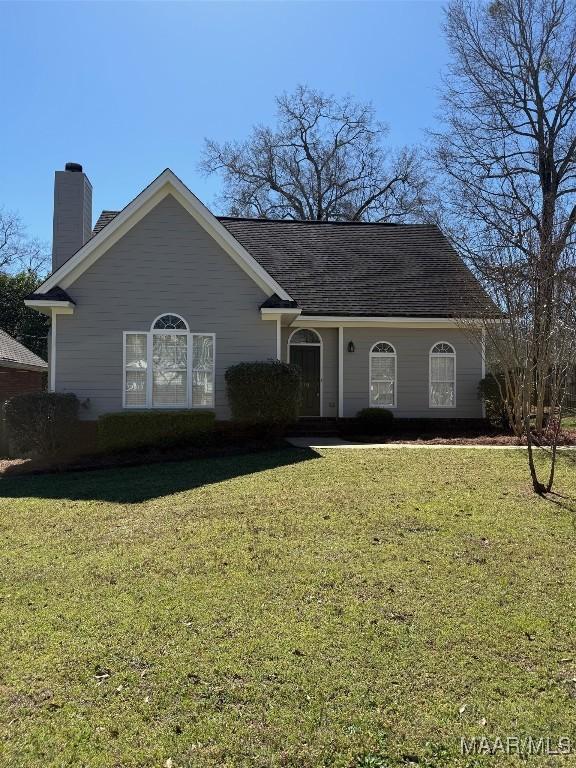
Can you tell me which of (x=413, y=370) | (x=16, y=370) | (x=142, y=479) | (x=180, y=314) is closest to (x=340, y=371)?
(x=413, y=370)

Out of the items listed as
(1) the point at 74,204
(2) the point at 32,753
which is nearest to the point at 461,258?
(1) the point at 74,204

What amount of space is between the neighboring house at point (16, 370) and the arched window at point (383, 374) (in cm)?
1097

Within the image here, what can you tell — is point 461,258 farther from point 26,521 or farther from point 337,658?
point 337,658

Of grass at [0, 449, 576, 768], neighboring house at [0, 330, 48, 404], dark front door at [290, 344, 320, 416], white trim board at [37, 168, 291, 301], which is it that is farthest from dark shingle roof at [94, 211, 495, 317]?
grass at [0, 449, 576, 768]

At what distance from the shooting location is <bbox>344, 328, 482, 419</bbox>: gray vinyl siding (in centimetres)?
1633

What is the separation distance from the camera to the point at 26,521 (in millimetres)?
7387

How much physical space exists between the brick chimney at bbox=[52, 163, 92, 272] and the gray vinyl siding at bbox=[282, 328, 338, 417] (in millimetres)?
7607

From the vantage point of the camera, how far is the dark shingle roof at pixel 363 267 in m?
16.1

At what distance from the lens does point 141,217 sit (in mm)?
13352

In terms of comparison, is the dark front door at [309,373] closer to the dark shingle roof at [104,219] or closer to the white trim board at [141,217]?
the white trim board at [141,217]

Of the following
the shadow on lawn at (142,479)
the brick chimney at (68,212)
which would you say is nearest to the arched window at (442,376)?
the shadow on lawn at (142,479)

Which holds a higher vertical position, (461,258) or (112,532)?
(461,258)

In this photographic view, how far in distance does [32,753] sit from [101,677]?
694 millimetres

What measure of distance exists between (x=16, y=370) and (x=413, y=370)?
43.4ft
